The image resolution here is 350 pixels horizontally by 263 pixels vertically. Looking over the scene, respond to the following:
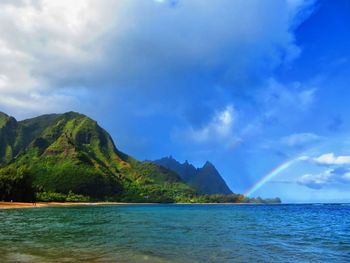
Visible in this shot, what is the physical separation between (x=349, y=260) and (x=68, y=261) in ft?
62.5

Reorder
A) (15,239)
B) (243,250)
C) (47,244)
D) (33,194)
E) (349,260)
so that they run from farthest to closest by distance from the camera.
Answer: (33,194) → (15,239) → (47,244) → (243,250) → (349,260)

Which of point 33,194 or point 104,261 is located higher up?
point 33,194

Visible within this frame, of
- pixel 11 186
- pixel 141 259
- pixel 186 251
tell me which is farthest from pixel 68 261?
pixel 11 186

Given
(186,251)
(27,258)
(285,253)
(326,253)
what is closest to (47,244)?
(27,258)

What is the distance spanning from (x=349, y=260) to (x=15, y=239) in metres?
28.7

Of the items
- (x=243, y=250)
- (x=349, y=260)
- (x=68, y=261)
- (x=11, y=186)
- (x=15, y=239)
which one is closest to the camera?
(x=68, y=261)

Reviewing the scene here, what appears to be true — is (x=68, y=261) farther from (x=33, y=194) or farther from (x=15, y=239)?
(x=33, y=194)

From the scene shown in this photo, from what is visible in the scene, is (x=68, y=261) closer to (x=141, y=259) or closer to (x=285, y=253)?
(x=141, y=259)

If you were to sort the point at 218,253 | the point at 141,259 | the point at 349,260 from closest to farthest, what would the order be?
the point at 141,259, the point at 349,260, the point at 218,253

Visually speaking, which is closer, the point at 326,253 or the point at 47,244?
the point at 326,253

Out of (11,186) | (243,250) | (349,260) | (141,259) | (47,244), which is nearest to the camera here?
(141,259)

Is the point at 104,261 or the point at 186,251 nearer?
the point at 104,261

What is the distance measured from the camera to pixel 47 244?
3055 cm

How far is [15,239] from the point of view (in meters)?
33.9
